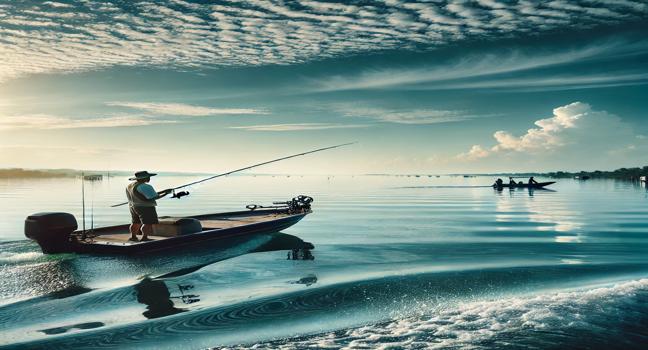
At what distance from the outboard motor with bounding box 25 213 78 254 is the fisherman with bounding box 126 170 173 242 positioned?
205cm

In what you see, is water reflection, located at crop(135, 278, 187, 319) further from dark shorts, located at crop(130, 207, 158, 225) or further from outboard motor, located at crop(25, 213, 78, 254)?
dark shorts, located at crop(130, 207, 158, 225)

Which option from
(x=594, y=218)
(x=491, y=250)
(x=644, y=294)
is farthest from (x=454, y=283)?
(x=594, y=218)

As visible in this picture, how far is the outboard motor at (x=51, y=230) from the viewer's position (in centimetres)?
1455

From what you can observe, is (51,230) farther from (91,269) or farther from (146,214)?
(146,214)

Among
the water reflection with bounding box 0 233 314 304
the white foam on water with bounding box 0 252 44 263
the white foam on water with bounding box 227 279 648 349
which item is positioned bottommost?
the white foam on water with bounding box 227 279 648 349

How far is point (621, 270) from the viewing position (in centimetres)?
1436

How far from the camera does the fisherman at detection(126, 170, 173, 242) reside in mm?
16156

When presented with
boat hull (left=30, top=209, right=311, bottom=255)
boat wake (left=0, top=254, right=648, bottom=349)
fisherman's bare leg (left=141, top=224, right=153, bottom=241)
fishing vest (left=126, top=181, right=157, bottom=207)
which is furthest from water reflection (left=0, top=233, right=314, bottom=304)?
fishing vest (left=126, top=181, right=157, bottom=207)

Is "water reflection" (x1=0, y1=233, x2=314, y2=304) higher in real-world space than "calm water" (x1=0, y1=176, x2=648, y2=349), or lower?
higher

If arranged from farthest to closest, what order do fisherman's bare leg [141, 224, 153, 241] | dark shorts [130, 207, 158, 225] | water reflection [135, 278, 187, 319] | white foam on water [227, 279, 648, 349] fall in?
dark shorts [130, 207, 158, 225] < fisherman's bare leg [141, 224, 153, 241] < water reflection [135, 278, 187, 319] < white foam on water [227, 279, 648, 349]

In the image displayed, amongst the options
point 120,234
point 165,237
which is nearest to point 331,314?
point 165,237

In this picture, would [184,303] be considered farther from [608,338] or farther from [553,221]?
[553,221]

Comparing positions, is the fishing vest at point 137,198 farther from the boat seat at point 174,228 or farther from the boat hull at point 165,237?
the boat hull at point 165,237

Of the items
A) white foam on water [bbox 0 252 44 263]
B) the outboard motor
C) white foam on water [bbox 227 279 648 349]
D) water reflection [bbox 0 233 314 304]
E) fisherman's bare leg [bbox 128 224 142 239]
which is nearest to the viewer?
white foam on water [bbox 227 279 648 349]
